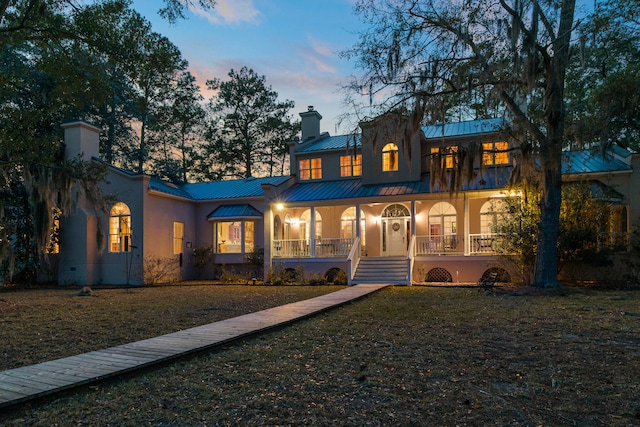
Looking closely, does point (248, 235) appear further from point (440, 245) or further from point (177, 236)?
point (440, 245)

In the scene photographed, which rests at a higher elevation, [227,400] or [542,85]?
[542,85]

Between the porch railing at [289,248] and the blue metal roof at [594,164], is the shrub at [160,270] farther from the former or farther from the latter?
the blue metal roof at [594,164]

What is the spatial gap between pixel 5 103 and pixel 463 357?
21366 mm

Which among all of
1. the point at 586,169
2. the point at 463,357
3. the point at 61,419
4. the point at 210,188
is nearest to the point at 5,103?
the point at 210,188

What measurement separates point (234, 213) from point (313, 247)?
4.62m

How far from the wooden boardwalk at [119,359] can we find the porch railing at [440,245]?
30.3ft

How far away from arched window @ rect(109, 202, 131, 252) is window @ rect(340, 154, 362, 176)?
915 cm

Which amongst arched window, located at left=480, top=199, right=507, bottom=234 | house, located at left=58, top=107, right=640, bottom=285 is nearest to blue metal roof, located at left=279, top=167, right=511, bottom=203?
house, located at left=58, top=107, right=640, bottom=285

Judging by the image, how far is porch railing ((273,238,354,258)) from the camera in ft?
58.1

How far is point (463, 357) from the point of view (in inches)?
213

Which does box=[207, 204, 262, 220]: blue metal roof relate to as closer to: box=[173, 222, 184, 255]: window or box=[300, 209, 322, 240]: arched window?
box=[173, 222, 184, 255]: window

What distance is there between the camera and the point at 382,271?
16266 millimetres

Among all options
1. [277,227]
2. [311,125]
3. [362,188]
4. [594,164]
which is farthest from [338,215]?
[594,164]

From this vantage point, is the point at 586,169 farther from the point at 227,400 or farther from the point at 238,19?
the point at 227,400
